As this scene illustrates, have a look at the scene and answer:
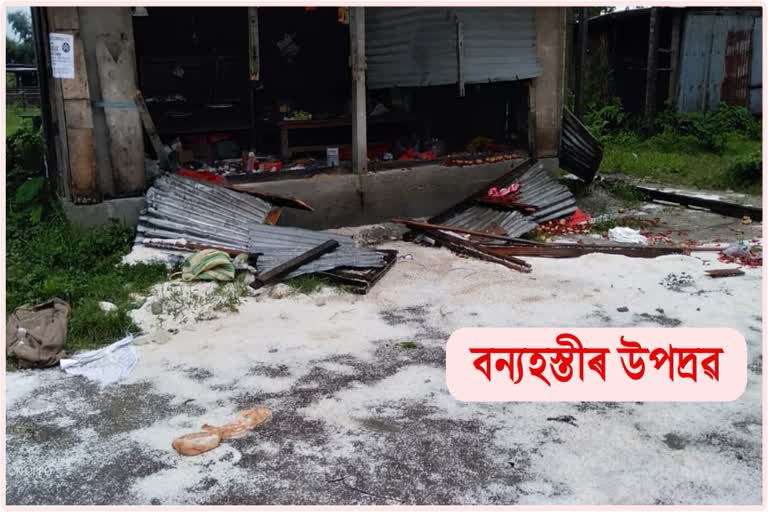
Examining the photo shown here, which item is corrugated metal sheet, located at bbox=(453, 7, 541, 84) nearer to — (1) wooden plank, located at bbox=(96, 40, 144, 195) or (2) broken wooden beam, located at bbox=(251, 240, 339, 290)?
(2) broken wooden beam, located at bbox=(251, 240, 339, 290)

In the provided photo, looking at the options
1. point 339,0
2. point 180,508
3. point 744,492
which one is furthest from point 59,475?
point 339,0

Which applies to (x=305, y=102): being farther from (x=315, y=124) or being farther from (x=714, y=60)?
(x=714, y=60)

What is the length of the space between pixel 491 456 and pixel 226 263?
3667 mm

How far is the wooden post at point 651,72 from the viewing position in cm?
1556

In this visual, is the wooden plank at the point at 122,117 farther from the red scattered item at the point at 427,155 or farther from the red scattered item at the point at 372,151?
the red scattered item at the point at 427,155

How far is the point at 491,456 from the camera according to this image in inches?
160

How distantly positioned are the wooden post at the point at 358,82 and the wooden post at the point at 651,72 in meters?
9.08

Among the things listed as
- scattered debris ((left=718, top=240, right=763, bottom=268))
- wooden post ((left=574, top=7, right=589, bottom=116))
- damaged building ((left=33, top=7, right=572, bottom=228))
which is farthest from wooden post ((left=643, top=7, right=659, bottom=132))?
scattered debris ((left=718, top=240, right=763, bottom=268))

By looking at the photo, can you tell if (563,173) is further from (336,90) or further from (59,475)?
(59,475)

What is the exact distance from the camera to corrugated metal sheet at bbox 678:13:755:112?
15602mm

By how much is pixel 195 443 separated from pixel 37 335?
2.04m

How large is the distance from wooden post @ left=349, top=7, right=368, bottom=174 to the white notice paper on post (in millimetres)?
3124

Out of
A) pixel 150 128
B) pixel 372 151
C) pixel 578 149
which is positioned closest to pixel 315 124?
pixel 372 151

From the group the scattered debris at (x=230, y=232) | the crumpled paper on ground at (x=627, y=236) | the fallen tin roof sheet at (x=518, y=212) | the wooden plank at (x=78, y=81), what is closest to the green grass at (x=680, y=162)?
the fallen tin roof sheet at (x=518, y=212)
